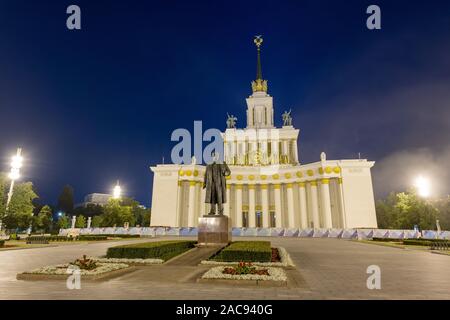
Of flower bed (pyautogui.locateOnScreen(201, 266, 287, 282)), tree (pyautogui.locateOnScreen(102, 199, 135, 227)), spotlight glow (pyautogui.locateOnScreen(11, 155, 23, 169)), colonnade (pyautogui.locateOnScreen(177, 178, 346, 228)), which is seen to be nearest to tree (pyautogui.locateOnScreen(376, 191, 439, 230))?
colonnade (pyautogui.locateOnScreen(177, 178, 346, 228))

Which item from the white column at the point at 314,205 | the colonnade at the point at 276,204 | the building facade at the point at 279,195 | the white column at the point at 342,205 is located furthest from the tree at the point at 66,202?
the white column at the point at 342,205

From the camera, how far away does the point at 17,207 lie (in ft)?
133

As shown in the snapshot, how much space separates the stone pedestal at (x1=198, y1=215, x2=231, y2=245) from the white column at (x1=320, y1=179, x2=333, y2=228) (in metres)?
39.9

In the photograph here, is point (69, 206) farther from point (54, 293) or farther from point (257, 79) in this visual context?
point (54, 293)

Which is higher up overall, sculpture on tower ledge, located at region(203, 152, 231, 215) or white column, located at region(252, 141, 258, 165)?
white column, located at region(252, 141, 258, 165)

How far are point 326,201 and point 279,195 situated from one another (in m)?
10.4

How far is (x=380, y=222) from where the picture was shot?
71.1 metres

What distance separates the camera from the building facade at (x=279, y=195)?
52.7 metres

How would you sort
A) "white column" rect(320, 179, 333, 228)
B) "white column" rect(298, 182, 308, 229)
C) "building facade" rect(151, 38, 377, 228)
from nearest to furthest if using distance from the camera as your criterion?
"white column" rect(320, 179, 333, 228)
"building facade" rect(151, 38, 377, 228)
"white column" rect(298, 182, 308, 229)

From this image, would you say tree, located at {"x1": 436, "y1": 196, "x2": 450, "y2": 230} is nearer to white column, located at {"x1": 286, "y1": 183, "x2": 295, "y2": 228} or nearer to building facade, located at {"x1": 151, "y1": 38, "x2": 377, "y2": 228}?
building facade, located at {"x1": 151, "y1": 38, "x2": 377, "y2": 228}

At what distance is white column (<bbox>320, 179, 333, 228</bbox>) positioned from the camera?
51.9 metres

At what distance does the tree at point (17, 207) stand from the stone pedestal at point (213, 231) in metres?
29.4

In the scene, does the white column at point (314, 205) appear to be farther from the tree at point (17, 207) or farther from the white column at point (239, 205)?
the tree at point (17, 207)
